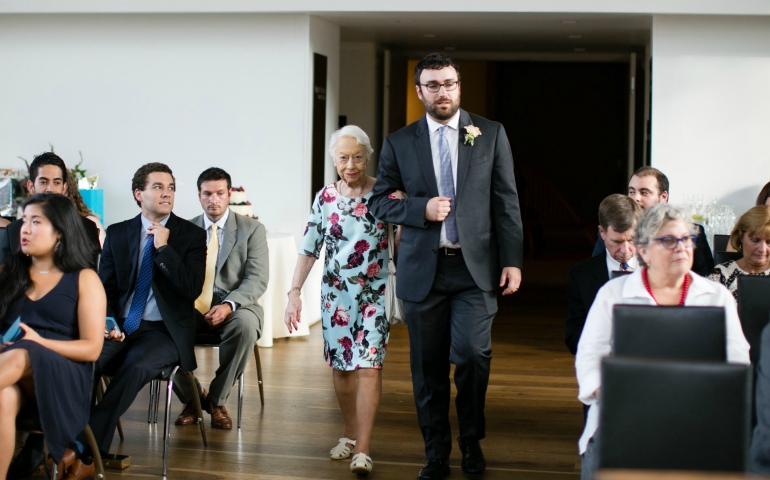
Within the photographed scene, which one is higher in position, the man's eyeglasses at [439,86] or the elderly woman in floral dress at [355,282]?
the man's eyeglasses at [439,86]

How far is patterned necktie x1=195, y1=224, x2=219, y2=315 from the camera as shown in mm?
5121

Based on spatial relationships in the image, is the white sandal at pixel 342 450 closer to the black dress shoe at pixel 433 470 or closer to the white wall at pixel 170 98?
the black dress shoe at pixel 433 470

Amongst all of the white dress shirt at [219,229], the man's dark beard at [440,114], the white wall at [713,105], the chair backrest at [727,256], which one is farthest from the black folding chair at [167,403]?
the white wall at [713,105]

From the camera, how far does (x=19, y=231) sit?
14.5ft

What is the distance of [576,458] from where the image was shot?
450 cm

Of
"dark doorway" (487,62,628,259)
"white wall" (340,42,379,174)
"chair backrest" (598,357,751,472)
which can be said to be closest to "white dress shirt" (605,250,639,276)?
"chair backrest" (598,357,751,472)

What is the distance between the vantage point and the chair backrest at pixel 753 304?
3344 millimetres

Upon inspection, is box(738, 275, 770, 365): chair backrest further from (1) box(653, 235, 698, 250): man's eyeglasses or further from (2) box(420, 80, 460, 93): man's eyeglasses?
(2) box(420, 80, 460, 93): man's eyeglasses

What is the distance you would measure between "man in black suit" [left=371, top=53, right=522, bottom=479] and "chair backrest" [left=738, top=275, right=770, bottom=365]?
94 centimetres

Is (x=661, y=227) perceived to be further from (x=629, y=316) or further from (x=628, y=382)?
(x=628, y=382)

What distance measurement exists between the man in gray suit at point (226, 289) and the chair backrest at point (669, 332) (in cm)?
263

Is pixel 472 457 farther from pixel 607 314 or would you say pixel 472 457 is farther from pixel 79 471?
pixel 79 471

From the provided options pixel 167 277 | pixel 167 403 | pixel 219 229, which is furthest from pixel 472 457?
pixel 219 229

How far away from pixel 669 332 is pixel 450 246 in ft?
4.44
